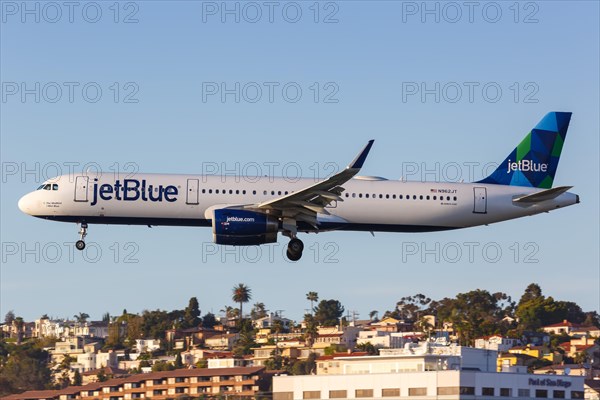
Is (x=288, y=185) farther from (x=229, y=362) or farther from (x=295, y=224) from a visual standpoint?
(x=229, y=362)

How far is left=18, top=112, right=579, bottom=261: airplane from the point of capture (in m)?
65.1

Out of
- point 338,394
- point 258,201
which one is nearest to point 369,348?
point 338,394

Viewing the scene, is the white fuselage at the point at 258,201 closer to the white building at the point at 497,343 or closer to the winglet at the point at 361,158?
the winglet at the point at 361,158

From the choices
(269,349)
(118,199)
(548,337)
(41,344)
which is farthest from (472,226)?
(41,344)

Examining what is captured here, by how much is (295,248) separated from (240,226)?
416cm

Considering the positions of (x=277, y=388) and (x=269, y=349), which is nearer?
(x=277, y=388)

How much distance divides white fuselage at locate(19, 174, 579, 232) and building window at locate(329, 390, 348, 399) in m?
10.3

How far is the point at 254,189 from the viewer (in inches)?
2643

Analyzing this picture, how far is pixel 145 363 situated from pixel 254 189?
282ft

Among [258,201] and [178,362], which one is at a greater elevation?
[258,201]

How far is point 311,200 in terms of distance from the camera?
65.2 meters

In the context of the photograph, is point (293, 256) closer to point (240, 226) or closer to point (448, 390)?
point (240, 226)

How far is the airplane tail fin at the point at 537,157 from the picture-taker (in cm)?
7269

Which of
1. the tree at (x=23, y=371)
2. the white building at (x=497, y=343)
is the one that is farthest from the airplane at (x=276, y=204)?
the white building at (x=497, y=343)
